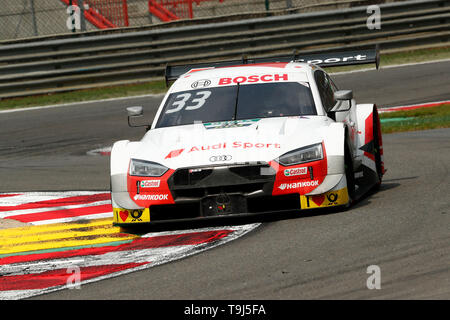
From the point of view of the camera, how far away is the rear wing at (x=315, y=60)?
33.8 feet

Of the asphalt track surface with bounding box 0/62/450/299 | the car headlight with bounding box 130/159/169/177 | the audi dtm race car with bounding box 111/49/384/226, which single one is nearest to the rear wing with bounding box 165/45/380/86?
the audi dtm race car with bounding box 111/49/384/226

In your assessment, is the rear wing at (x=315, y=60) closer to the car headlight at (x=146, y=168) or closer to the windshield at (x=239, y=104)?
the windshield at (x=239, y=104)

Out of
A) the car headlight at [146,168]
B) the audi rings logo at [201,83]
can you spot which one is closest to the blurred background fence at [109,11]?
the audi rings logo at [201,83]

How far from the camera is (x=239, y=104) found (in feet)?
29.5

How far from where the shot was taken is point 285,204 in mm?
7863

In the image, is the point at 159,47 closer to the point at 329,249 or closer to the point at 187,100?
the point at 187,100

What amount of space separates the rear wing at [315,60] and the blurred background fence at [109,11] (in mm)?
15875

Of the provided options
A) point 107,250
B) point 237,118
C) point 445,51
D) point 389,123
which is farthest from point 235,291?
point 445,51

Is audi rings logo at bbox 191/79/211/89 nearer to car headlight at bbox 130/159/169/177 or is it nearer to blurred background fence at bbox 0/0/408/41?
car headlight at bbox 130/159/169/177

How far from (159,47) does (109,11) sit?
278 inches

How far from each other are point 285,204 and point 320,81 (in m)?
2.11

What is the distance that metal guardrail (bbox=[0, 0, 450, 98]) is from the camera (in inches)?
819

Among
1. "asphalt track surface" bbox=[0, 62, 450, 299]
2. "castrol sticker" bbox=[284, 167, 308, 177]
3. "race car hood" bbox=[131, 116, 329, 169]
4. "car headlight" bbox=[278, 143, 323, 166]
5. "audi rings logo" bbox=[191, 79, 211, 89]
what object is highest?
"audi rings logo" bbox=[191, 79, 211, 89]
